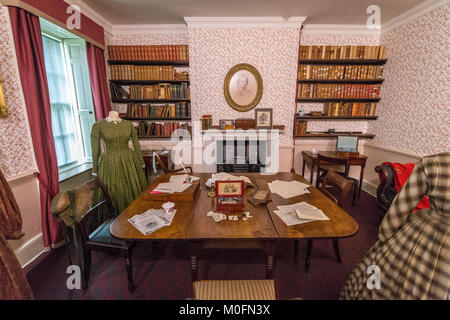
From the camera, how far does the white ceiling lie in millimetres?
2648

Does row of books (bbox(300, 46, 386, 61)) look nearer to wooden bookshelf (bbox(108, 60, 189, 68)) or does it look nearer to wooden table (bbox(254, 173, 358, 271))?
wooden bookshelf (bbox(108, 60, 189, 68))

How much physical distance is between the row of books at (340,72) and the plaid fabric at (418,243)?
2.76m

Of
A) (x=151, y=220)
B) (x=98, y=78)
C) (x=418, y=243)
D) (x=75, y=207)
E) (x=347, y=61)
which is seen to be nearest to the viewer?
(x=418, y=243)

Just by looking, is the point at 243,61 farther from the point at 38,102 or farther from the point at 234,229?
the point at 234,229

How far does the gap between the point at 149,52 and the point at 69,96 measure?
136 cm

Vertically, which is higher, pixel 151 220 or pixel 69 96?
pixel 69 96

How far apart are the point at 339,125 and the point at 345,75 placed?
2.80 feet

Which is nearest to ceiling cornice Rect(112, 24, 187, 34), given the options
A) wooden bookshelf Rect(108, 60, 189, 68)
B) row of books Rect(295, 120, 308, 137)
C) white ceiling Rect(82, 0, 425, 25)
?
white ceiling Rect(82, 0, 425, 25)

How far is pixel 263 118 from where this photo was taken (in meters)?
3.44

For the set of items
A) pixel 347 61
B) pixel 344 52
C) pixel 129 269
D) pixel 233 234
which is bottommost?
pixel 129 269

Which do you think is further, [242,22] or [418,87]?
[242,22]

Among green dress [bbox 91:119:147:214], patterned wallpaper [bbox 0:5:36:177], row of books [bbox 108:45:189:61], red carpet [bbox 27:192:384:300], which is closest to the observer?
red carpet [bbox 27:192:384:300]

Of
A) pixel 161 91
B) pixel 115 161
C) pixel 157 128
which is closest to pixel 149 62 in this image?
pixel 161 91
